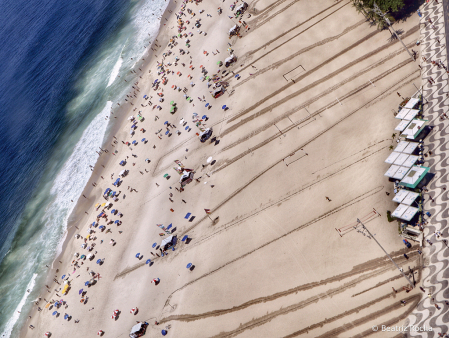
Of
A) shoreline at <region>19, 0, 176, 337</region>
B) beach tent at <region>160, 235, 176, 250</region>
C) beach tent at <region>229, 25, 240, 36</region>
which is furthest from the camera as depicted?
beach tent at <region>229, 25, 240, 36</region>

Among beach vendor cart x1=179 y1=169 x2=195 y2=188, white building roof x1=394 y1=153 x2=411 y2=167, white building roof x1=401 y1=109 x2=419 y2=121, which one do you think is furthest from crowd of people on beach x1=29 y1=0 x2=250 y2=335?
white building roof x1=401 y1=109 x2=419 y2=121

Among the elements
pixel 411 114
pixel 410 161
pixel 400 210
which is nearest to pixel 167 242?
pixel 400 210

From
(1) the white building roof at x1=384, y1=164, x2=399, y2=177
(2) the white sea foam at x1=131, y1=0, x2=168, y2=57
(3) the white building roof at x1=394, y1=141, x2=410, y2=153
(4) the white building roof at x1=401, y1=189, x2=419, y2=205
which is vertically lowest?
(4) the white building roof at x1=401, y1=189, x2=419, y2=205

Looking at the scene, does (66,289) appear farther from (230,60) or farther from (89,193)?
(230,60)

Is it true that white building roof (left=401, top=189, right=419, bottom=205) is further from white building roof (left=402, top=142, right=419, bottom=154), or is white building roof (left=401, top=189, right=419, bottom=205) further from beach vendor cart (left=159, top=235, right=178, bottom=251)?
beach vendor cart (left=159, top=235, right=178, bottom=251)

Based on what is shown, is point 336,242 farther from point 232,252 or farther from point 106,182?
point 106,182

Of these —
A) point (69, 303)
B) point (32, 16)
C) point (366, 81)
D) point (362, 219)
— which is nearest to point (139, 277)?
point (69, 303)

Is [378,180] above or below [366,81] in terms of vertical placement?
below

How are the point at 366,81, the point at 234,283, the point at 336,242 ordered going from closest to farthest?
the point at 336,242
the point at 234,283
the point at 366,81
